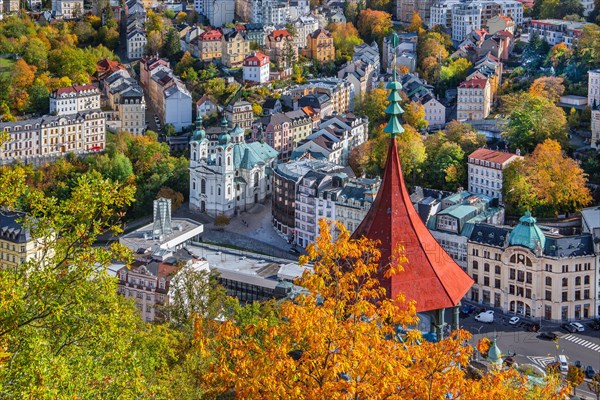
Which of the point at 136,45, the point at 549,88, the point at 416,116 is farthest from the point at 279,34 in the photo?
the point at 549,88

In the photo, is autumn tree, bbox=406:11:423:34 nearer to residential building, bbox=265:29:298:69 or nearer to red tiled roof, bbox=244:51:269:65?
residential building, bbox=265:29:298:69

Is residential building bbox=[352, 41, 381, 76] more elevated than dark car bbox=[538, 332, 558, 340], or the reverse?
residential building bbox=[352, 41, 381, 76]

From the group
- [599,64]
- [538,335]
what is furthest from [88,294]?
Result: [599,64]

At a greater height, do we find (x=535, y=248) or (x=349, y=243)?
(x=349, y=243)

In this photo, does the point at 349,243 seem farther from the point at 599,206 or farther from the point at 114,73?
the point at 114,73

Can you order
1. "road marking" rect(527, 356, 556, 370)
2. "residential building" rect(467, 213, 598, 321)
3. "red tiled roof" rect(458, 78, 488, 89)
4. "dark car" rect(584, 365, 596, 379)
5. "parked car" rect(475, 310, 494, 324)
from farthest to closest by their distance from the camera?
"red tiled roof" rect(458, 78, 488, 89), "residential building" rect(467, 213, 598, 321), "parked car" rect(475, 310, 494, 324), "road marking" rect(527, 356, 556, 370), "dark car" rect(584, 365, 596, 379)

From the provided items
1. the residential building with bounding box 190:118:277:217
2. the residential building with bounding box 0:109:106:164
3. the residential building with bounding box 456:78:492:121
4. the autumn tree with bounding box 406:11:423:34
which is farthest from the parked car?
the autumn tree with bounding box 406:11:423:34
